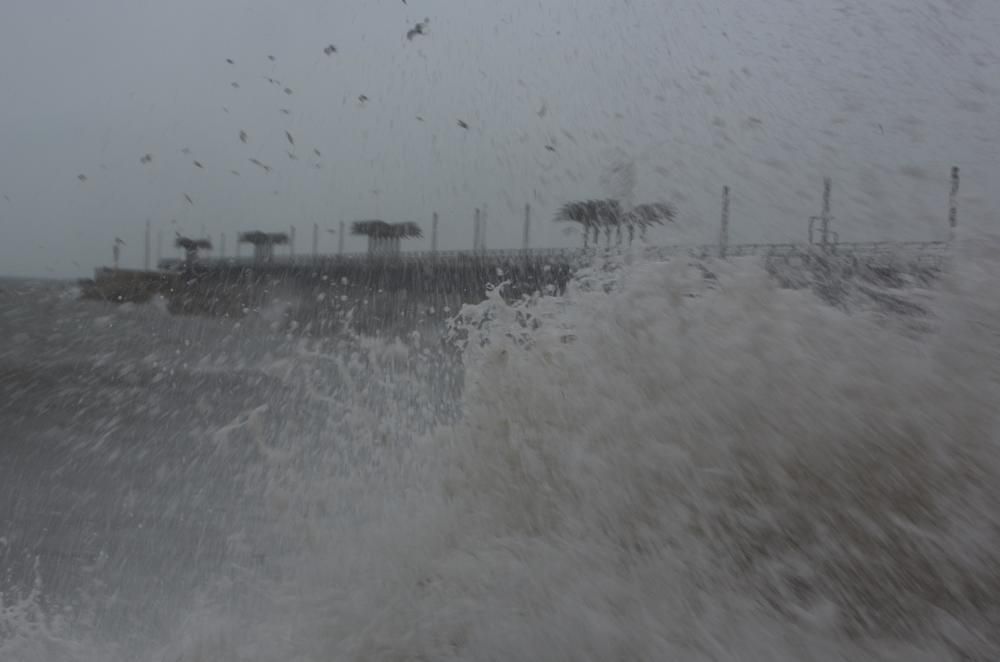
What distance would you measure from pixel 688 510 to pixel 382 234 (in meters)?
11.2

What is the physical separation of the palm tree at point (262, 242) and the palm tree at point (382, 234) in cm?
261

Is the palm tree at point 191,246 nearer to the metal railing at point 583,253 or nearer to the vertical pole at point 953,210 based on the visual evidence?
the metal railing at point 583,253

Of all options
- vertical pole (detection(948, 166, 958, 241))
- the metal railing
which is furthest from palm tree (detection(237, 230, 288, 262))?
vertical pole (detection(948, 166, 958, 241))

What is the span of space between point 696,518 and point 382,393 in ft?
16.5

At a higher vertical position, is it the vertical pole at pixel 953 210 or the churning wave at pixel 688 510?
the vertical pole at pixel 953 210

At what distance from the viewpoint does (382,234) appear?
13.9 m

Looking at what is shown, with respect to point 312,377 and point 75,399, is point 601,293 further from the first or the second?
point 75,399

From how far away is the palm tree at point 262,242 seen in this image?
1629cm

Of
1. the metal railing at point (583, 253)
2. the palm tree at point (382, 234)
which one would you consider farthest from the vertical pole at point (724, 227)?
the palm tree at point (382, 234)

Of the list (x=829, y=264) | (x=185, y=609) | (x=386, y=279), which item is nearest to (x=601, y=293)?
(x=829, y=264)

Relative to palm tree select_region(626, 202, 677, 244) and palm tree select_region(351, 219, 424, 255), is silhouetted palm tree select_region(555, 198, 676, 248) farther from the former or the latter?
palm tree select_region(351, 219, 424, 255)

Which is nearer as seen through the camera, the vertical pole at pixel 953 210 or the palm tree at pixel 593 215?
the vertical pole at pixel 953 210

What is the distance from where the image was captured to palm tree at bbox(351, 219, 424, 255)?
44.4 feet

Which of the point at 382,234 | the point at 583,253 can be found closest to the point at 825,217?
the point at 583,253
